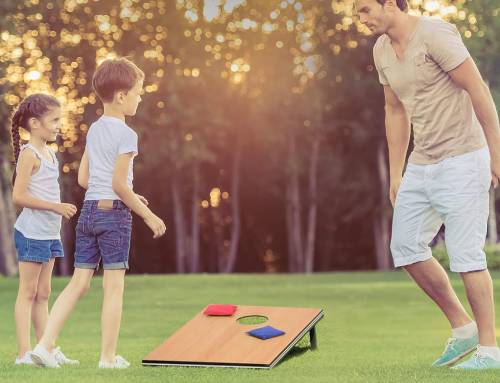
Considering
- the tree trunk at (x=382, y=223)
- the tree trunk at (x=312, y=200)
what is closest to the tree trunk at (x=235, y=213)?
the tree trunk at (x=312, y=200)

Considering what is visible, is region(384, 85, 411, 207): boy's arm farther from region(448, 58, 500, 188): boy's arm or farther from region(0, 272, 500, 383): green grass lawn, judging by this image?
region(0, 272, 500, 383): green grass lawn

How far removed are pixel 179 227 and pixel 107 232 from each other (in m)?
33.8

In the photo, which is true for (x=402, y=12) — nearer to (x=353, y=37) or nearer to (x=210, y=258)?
(x=353, y=37)

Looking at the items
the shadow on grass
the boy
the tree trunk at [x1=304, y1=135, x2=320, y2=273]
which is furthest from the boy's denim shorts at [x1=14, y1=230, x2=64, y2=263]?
the tree trunk at [x1=304, y1=135, x2=320, y2=273]

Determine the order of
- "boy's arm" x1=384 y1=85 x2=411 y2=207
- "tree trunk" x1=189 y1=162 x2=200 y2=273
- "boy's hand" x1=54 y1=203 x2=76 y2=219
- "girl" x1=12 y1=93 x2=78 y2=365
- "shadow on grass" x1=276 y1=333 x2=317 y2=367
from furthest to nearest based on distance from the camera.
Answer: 1. "tree trunk" x1=189 y1=162 x2=200 y2=273
2. "shadow on grass" x1=276 y1=333 x2=317 y2=367
3. "boy's arm" x1=384 y1=85 x2=411 y2=207
4. "girl" x1=12 y1=93 x2=78 y2=365
5. "boy's hand" x1=54 y1=203 x2=76 y2=219

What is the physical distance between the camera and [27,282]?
6574 millimetres

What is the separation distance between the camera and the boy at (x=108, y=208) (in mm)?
6113

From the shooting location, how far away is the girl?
21.4 feet

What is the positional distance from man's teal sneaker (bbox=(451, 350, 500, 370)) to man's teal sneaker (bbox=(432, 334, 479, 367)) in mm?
242

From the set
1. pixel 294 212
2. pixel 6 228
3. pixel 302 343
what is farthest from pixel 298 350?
pixel 294 212

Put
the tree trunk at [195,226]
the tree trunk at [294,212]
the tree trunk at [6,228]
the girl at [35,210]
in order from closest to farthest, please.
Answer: the girl at [35,210], the tree trunk at [6,228], the tree trunk at [195,226], the tree trunk at [294,212]

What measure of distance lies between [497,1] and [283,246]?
2060 centimetres

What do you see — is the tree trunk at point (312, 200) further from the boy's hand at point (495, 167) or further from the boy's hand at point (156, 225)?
the boy's hand at point (156, 225)

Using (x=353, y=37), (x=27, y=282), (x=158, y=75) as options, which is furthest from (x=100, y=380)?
(x=353, y=37)
